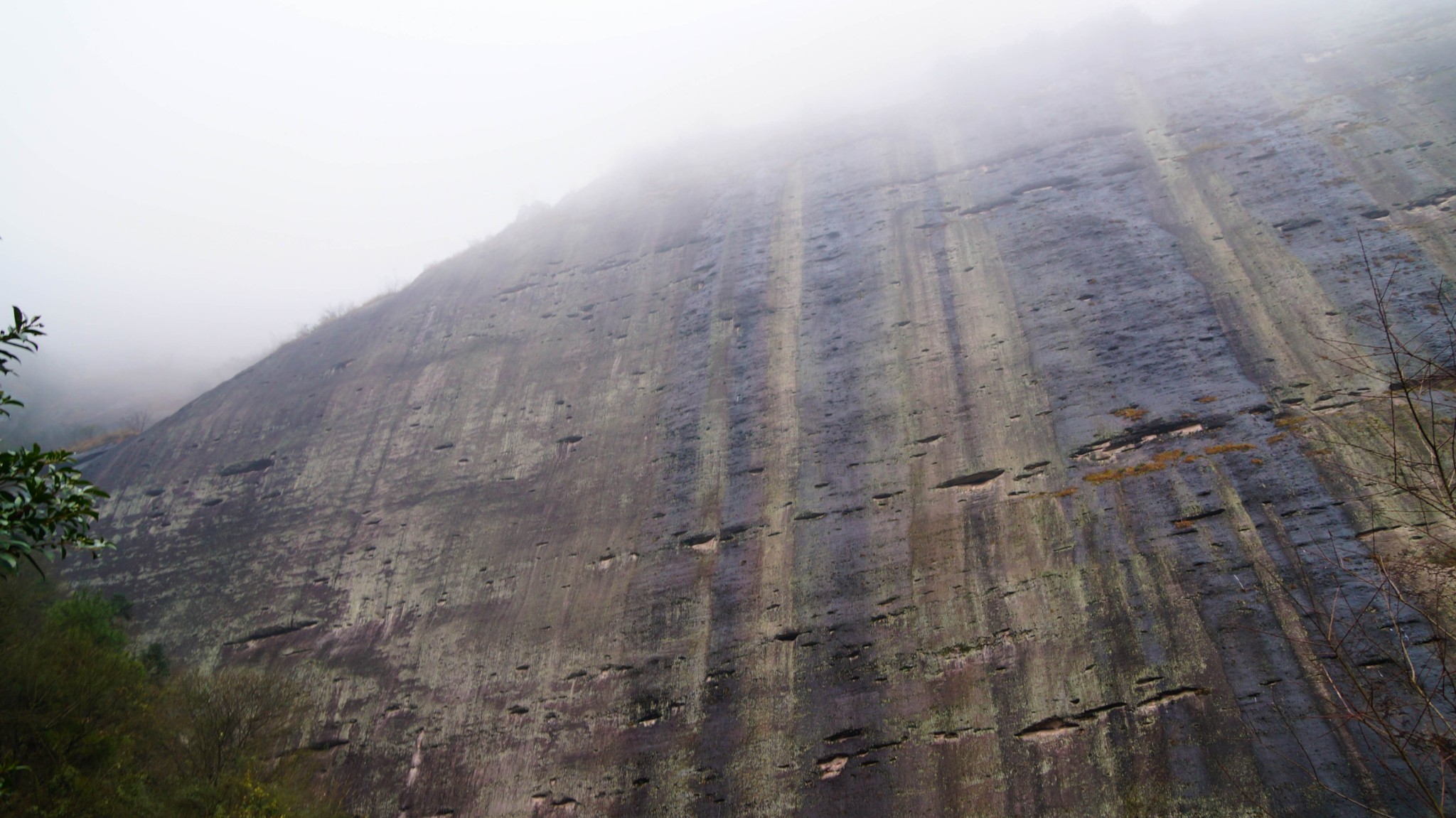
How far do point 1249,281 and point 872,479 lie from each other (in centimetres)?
587

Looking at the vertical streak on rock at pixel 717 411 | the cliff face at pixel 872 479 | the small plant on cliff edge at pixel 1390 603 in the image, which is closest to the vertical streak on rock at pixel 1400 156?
the cliff face at pixel 872 479

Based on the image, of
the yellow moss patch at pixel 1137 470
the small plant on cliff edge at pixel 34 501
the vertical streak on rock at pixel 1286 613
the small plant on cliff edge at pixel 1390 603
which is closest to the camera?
the small plant on cliff edge at pixel 34 501

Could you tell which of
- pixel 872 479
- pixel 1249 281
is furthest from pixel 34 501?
pixel 1249 281

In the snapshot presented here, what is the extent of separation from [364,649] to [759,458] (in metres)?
6.00

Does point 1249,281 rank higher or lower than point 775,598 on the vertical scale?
higher

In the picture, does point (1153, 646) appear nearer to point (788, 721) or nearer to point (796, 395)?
point (788, 721)

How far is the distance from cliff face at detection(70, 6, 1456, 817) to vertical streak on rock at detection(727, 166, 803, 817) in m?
0.05

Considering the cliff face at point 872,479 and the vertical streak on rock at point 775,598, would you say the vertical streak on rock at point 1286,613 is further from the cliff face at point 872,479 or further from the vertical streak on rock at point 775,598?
the vertical streak on rock at point 775,598

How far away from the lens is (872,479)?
10180mm

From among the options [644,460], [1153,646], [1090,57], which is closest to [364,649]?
[644,460]

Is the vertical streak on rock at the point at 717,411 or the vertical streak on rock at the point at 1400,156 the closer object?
the vertical streak on rock at the point at 1400,156

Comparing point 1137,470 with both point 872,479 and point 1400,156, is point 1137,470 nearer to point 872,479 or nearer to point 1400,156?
Answer: point 872,479

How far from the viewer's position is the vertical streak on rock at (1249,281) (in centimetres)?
952

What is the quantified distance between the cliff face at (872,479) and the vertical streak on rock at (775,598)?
0.05m
